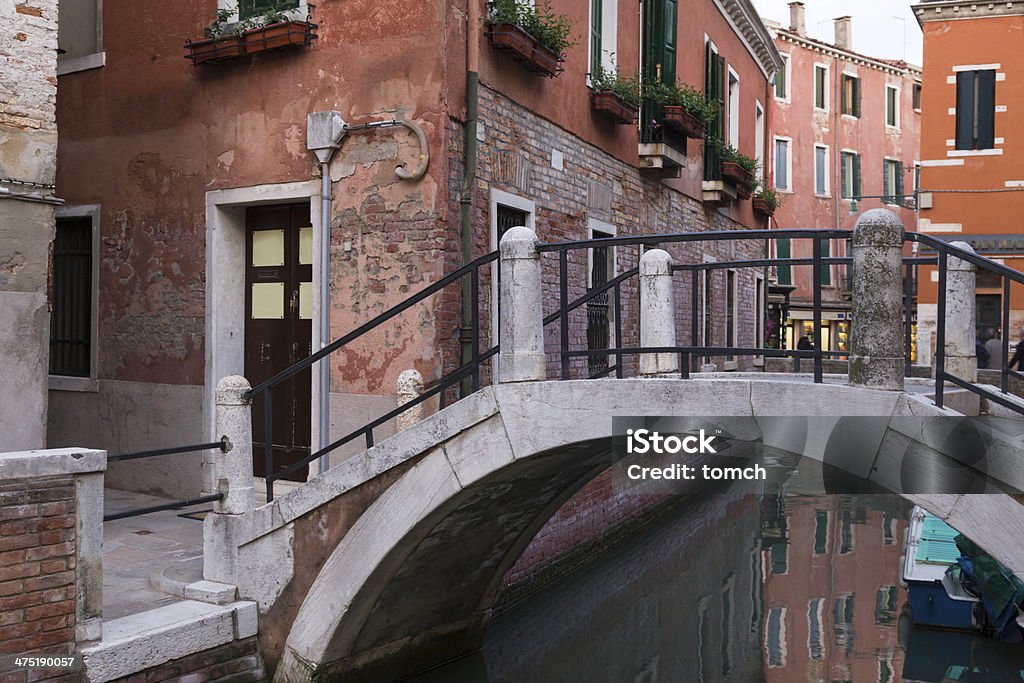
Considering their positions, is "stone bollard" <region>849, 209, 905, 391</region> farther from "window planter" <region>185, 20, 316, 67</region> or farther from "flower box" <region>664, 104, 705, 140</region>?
"flower box" <region>664, 104, 705, 140</region>

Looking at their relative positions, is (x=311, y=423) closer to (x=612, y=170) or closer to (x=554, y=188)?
(x=554, y=188)

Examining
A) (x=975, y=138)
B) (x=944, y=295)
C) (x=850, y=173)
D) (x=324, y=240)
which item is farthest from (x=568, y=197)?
(x=850, y=173)

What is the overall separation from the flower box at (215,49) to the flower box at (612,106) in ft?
10.4

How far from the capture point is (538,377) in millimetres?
5047

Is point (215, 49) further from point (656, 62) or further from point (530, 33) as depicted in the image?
point (656, 62)

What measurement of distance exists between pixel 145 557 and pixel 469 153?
11.4ft

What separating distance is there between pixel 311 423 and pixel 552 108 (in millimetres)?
3291

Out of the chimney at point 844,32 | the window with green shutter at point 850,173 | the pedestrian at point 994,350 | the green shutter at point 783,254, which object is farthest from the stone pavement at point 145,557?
the chimney at point 844,32

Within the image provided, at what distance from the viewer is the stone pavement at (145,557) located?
221 inches

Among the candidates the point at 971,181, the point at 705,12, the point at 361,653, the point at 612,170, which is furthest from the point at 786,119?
the point at 361,653

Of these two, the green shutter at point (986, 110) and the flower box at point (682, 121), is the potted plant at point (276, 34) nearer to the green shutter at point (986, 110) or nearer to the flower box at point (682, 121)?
the flower box at point (682, 121)

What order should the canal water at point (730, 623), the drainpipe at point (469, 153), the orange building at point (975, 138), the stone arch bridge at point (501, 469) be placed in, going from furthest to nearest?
the orange building at point (975, 138), the canal water at point (730, 623), the drainpipe at point (469, 153), the stone arch bridge at point (501, 469)

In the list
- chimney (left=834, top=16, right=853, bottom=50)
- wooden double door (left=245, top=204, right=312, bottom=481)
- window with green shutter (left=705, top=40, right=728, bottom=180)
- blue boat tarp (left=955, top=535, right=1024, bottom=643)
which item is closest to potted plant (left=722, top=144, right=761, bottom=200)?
window with green shutter (left=705, top=40, right=728, bottom=180)

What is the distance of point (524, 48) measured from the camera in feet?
24.6
